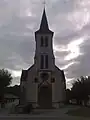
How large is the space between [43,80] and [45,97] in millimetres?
3694

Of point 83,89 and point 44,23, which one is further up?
point 44,23

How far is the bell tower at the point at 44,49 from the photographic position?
6375 centimetres

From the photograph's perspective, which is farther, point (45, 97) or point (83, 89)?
point (83, 89)

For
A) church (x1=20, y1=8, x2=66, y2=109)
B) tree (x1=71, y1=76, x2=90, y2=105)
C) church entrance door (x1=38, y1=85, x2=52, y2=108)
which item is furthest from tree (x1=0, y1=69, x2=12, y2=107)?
tree (x1=71, y1=76, x2=90, y2=105)

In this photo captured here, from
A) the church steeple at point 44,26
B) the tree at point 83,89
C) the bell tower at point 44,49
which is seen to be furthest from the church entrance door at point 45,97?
the tree at point 83,89

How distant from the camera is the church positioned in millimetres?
62250

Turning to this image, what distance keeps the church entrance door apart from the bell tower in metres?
4.42

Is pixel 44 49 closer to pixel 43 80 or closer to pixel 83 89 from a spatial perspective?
pixel 43 80

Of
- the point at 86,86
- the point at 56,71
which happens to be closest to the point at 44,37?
the point at 56,71

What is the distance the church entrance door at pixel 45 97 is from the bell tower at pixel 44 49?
4421mm

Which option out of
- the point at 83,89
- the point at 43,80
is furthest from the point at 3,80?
the point at 83,89

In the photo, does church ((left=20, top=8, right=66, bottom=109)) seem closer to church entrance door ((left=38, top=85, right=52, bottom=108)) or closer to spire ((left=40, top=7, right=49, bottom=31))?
church entrance door ((left=38, top=85, right=52, bottom=108))

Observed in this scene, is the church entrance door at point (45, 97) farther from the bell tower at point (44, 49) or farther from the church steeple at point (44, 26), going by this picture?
the church steeple at point (44, 26)

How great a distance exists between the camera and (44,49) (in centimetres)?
6531
